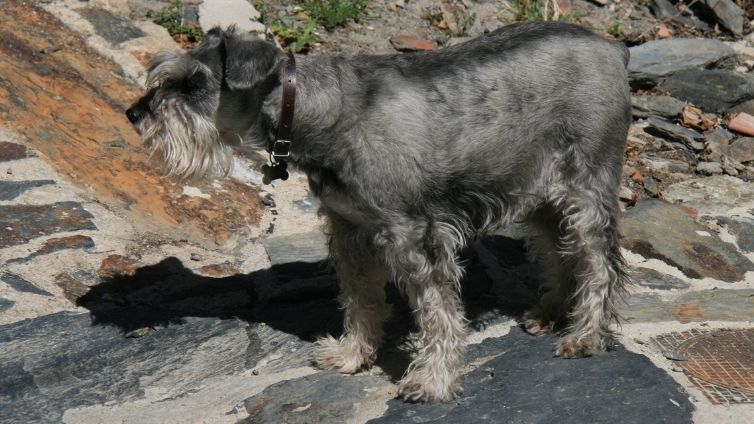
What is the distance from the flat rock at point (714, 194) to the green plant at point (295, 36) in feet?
9.96

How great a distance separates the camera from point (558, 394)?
446 cm

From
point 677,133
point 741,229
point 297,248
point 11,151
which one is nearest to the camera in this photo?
point 11,151

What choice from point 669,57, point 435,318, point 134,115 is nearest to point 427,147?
point 435,318

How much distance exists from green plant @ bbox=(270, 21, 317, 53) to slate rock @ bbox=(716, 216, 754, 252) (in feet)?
11.3

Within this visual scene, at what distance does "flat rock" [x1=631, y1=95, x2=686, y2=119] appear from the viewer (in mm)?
7702

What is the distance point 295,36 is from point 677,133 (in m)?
3.13

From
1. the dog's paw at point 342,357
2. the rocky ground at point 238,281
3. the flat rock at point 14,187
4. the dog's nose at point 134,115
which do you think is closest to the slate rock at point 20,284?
the rocky ground at point 238,281

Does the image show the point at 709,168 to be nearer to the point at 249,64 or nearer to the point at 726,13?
the point at 726,13

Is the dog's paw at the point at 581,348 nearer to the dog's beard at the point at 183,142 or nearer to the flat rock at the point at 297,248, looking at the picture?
the flat rock at the point at 297,248

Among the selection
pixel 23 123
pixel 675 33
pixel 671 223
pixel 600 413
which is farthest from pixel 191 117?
pixel 675 33

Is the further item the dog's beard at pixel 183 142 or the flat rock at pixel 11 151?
the flat rock at pixel 11 151

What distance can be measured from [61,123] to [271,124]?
83.8 inches

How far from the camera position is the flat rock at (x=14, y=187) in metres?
5.36

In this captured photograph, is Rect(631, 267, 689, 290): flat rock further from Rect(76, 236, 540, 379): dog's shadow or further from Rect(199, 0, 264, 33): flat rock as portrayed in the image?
Rect(199, 0, 264, 33): flat rock
